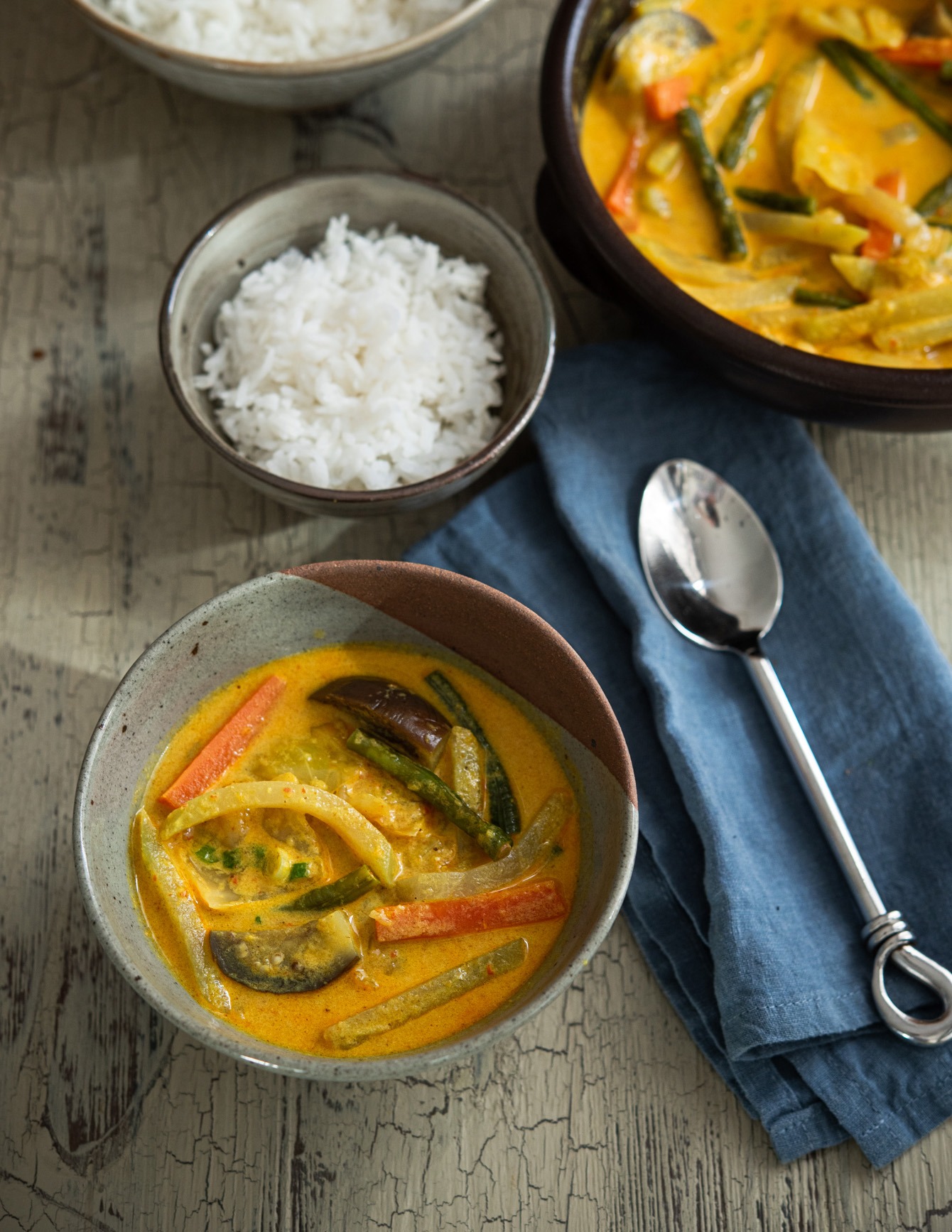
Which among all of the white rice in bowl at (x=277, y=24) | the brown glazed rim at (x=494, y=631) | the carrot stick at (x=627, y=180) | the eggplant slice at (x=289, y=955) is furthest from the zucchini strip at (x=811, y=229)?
the eggplant slice at (x=289, y=955)

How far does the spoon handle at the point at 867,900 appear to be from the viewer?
179 centimetres

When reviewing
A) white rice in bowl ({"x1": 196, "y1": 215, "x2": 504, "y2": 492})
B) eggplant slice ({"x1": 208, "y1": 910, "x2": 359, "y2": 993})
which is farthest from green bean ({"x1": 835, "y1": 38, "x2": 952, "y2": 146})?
eggplant slice ({"x1": 208, "y1": 910, "x2": 359, "y2": 993})

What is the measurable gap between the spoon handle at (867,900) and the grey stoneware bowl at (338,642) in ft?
1.60

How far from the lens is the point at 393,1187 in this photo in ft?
5.85

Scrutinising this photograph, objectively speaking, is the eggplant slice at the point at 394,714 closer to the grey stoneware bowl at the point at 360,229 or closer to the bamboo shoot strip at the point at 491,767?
the bamboo shoot strip at the point at 491,767

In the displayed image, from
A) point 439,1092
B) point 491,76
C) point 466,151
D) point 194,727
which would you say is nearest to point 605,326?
point 466,151

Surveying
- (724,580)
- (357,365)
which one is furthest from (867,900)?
(357,365)

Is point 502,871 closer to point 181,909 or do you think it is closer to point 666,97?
point 181,909

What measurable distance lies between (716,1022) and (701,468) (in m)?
1.08

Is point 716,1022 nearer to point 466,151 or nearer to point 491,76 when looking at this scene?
point 466,151

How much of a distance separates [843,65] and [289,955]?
85.3 inches

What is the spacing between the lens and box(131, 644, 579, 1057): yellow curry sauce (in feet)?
5.32

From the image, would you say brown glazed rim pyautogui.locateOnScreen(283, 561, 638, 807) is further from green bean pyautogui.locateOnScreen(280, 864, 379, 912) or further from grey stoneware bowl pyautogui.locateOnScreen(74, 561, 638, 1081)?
green bean pyautogui.locateOnScreen(280, 864, 379, 912)

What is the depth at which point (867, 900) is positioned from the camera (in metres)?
1.88
